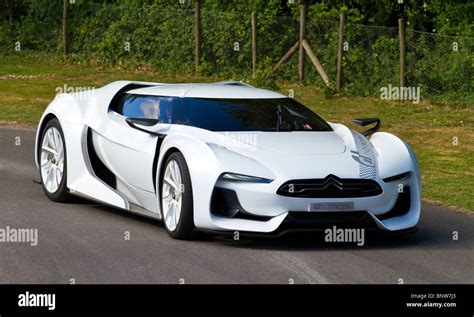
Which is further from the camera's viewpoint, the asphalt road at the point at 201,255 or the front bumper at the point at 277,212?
the front bumper at the point at 277,212

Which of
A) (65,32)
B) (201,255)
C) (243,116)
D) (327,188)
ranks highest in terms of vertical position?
(243,116)

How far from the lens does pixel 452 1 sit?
1380 inches

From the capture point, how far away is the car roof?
520 inches

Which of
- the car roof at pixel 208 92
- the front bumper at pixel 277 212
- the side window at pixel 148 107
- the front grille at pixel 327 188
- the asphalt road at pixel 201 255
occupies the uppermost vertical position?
the car roof at pixel 208 92

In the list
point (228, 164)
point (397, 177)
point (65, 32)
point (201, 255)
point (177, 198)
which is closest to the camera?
point (201, 255)

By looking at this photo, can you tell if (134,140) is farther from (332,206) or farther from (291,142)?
(332,206)

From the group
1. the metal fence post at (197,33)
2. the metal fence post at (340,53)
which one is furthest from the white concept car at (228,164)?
the metal fence post at (197,33)

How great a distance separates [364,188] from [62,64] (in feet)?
75.1

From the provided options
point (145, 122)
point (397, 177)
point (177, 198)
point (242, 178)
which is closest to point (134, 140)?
point (145, 122)

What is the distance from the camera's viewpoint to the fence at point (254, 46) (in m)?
27.6

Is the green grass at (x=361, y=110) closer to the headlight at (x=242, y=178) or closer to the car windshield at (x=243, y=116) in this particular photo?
the car windshield at (x=243, y=116)

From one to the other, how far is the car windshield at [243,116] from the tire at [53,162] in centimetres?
181

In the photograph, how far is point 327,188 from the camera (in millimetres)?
11523

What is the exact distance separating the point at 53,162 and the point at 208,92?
2.16 metres
